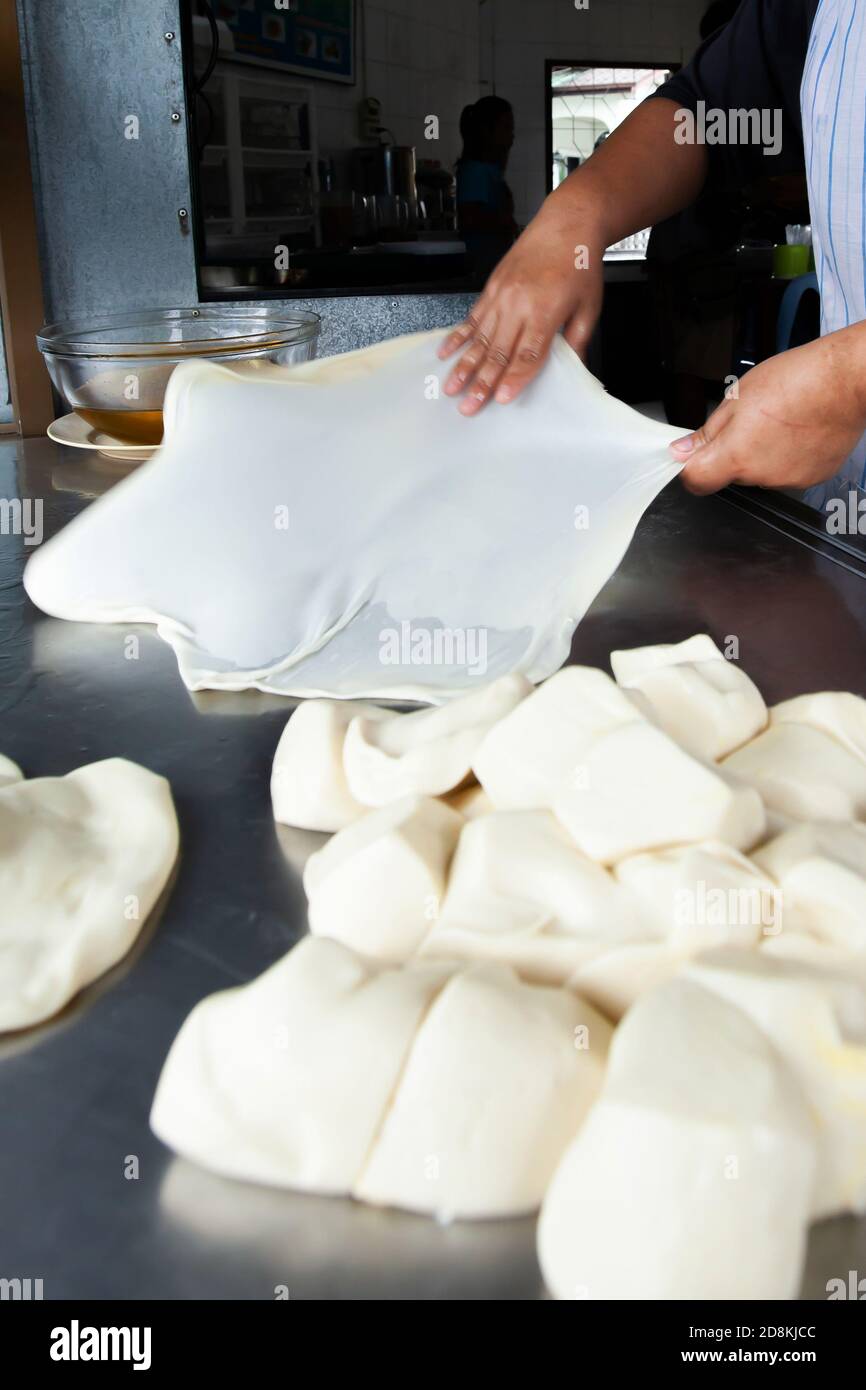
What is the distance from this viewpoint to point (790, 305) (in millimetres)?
4324

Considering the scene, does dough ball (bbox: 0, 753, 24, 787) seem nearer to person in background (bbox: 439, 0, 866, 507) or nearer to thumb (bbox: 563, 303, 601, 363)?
person in background (bbox: 439, 0, 866, 507)

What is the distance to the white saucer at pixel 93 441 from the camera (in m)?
1.89

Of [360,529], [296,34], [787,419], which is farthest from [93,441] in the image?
[296,34]

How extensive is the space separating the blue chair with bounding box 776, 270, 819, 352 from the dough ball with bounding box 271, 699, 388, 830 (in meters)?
3.72

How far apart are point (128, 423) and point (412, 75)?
220cm

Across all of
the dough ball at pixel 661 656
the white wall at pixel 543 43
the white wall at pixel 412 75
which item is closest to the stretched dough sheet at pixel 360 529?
the dough ball at pixel 661 656

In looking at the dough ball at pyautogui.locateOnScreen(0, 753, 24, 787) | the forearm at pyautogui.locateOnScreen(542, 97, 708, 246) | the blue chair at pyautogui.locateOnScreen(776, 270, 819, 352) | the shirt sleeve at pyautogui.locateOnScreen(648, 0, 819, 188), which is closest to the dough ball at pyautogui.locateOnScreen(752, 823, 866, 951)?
the dough ball at pyautogui.locateOnScreen(0, 753, 24, 787)

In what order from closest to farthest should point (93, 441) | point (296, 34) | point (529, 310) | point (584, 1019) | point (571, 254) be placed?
1. point (584, 1019)
2. point (529, 310)
3. point (571, 254)
4. point (93, 441)
5. point (296, 34)

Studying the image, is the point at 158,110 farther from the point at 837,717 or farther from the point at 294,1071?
the point at 294,1071

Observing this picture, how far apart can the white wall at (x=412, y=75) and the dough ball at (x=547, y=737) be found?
3.00m

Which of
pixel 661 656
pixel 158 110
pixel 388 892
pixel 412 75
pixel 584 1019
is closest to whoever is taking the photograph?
pixel 584 1019

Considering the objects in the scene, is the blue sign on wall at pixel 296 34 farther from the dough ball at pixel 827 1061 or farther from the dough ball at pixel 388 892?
the dough ball at pixel 827 1061

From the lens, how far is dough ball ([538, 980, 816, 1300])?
578mm

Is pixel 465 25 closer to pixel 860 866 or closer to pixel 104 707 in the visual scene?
pixel 104 707
